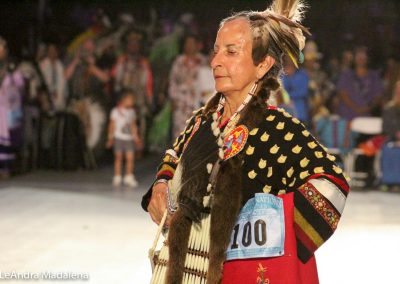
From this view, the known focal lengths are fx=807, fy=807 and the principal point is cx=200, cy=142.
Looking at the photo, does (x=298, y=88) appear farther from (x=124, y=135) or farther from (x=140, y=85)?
(x=140, y=85)

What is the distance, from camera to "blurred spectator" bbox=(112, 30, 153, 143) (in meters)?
15.1

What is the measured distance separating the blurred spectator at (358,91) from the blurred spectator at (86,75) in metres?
4.51

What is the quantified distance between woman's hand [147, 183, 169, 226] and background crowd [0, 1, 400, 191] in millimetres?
9751

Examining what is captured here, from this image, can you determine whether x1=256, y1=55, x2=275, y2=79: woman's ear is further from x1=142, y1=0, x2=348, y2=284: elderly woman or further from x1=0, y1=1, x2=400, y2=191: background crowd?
x1=0, y1=1, x2=400, y2=191: background crowd

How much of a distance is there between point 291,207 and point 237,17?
73cm

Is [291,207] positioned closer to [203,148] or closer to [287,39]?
[203,148]

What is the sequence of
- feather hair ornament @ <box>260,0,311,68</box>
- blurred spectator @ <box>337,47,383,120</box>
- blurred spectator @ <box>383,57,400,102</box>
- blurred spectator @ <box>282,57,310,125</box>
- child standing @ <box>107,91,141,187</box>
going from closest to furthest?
feather hair ornament @ <box>260,0,311,68</box> → child standing @ <box>107,91,141,187</box> → blurred spectator @ <box>282,57,310,125</box> → blurred spectator @ <box>337,47,383,120</box> → blurred spectator @ <box>383,57,400,102</box>

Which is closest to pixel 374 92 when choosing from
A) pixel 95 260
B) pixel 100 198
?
pixel 100 198

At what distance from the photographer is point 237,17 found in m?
2.88

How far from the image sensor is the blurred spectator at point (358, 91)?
13328 mm

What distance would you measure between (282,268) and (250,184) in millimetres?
299

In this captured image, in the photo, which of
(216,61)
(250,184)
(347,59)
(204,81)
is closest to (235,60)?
(216,61)

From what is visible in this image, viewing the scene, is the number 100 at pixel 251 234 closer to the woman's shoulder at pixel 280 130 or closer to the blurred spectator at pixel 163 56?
the woman's shoulder at pixel 280 130

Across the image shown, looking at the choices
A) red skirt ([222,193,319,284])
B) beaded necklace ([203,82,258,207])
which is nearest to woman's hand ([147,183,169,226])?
beaded necklace ([203,82,258,207])
